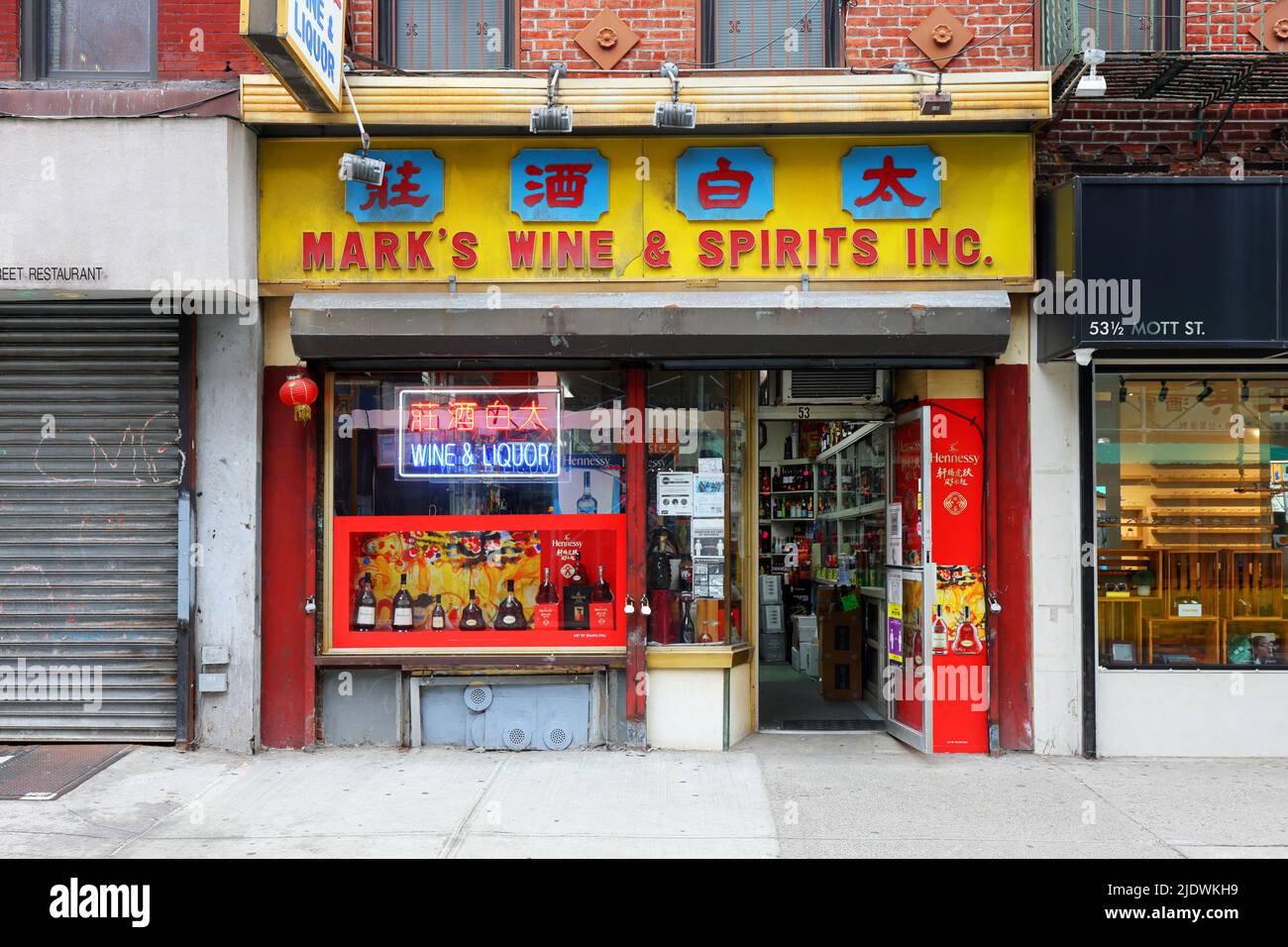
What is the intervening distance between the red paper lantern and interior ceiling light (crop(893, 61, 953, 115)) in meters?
4.83

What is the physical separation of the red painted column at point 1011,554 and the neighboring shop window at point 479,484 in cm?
280

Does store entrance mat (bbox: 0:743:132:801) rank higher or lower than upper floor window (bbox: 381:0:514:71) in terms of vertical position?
lower

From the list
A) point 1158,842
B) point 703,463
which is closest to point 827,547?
point 703,463

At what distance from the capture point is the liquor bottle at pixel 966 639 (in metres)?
8.77

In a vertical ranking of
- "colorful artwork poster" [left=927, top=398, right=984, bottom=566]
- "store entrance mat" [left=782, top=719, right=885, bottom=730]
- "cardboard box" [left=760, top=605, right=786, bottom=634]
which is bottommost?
"store entrance mat" [left=782, top=719, right=885, bottom=730]

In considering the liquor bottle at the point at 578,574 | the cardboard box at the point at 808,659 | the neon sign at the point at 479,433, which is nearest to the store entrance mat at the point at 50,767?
the neon sign at the point at 479,433

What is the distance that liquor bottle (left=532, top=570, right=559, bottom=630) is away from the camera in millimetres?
9133

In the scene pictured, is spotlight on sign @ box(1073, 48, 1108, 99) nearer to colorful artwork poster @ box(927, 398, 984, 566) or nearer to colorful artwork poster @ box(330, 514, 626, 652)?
colorful artwork poster @ box(927, 398, 984, 566)

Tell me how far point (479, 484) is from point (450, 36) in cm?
347

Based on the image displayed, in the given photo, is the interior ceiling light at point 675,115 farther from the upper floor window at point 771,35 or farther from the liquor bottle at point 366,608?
the liquor bottle at point 366,608

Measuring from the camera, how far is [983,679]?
8.76m

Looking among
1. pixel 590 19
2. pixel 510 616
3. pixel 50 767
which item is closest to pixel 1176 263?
pixel 590 19

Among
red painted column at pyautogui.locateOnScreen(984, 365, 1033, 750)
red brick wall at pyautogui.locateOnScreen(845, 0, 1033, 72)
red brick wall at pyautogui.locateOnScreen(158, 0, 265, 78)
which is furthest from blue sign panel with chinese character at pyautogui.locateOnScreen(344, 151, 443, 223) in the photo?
red painted column at pyautogui.locateOnScreen(984, 365, 1033, 750)

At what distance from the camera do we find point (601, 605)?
357 inches
